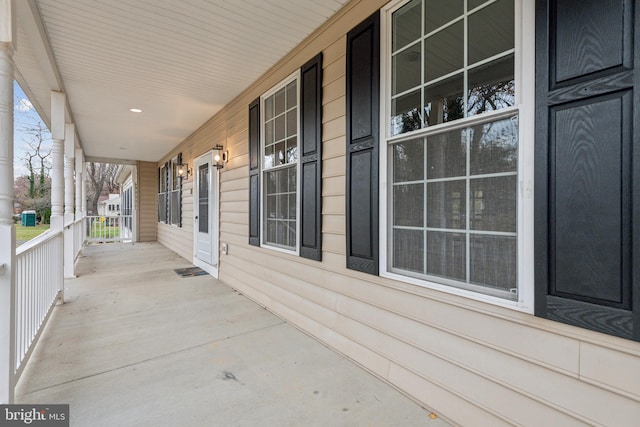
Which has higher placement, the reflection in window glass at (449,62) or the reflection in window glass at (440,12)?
the reflection in window glass at (440,12)

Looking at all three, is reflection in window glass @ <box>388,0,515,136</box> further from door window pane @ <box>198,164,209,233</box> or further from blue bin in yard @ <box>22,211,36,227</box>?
door window pane @ <box>198,164,209,233</box>

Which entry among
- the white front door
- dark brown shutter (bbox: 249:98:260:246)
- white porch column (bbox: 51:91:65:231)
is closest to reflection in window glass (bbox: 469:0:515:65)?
dark brown shutter (bbox: 249:98:260:246)

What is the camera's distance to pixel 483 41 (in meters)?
1.68

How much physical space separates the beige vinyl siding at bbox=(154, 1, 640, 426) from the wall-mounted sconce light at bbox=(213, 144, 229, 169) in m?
1.48

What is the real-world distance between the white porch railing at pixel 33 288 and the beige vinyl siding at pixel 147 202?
22.7 feet

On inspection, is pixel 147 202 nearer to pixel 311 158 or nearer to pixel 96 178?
pixel 311 158

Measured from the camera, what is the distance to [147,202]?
10.3m

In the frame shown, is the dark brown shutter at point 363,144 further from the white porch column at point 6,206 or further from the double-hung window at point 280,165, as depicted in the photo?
the white porch column at point 6,206

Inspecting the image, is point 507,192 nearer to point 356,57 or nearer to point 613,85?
point 613,85

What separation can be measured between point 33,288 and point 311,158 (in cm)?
264

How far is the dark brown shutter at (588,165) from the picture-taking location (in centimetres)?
117

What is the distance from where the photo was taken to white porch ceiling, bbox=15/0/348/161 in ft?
8.45

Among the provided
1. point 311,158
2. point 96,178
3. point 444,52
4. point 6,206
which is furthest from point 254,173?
point 96,178

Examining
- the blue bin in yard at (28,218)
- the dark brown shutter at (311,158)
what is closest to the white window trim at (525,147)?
the dark brown shutter at (311,158)
